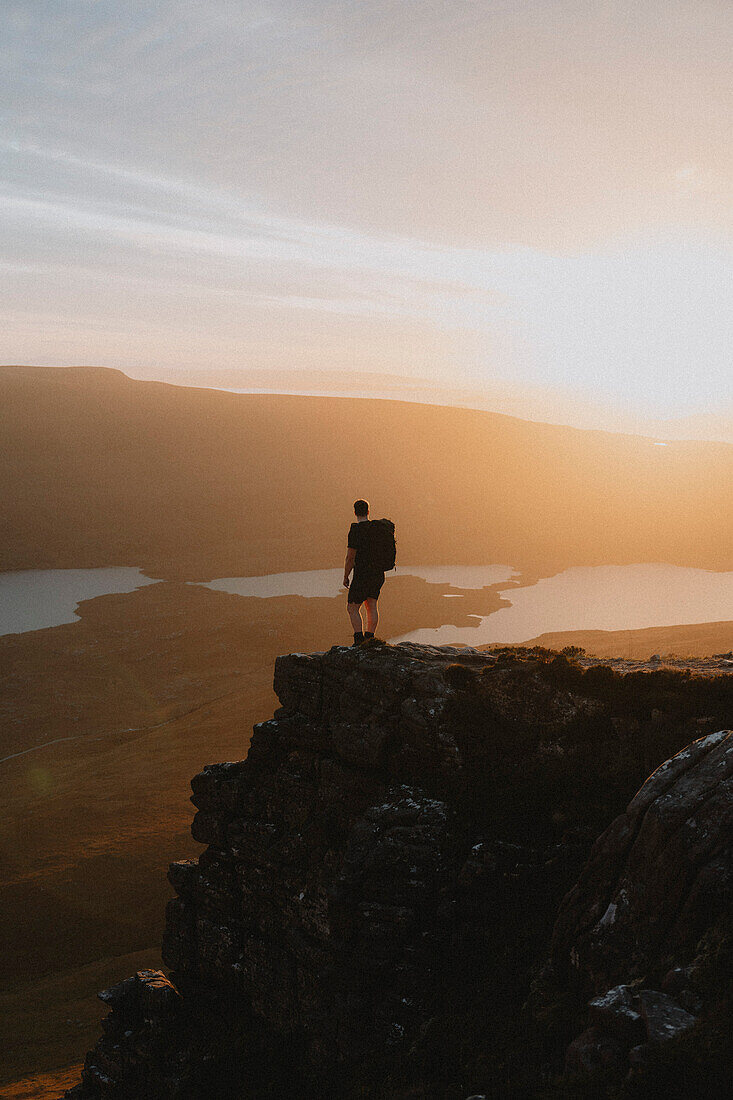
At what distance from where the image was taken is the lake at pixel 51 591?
102250 millimetres

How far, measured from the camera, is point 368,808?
15.5 meters

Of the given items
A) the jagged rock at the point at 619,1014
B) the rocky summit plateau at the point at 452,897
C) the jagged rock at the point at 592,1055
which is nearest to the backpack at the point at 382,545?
the rocky summit plateau at the point at 452,897

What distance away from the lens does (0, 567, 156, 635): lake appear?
10225 cm

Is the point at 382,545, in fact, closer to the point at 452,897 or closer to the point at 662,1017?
the point at 452,897

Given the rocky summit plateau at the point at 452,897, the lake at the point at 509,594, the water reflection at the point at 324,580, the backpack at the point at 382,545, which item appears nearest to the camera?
the rocky summit plateau at the point at 452,897

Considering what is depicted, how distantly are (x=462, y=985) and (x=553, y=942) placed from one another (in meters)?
2.36

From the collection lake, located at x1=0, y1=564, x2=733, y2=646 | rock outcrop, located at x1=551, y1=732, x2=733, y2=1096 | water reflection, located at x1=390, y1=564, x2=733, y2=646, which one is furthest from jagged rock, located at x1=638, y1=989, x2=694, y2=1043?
lake, located at x1=0, y1=564, x2=733, y2=646

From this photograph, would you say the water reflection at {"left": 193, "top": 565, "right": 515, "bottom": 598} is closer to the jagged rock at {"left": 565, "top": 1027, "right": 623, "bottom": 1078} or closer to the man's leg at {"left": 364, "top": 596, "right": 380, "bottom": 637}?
the man's leg at {"left": 364, "top": 596, "right": 380, "bottom": 637}

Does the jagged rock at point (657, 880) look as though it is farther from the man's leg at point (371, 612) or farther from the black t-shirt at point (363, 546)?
the black t-shirt at point (363, 546)

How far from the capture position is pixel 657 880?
32.6 ft

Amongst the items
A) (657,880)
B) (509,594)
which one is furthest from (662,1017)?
(509,594)

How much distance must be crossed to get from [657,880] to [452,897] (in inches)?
187

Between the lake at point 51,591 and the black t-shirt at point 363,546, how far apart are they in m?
90.6

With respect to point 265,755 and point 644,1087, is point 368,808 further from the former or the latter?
point 644,1087
